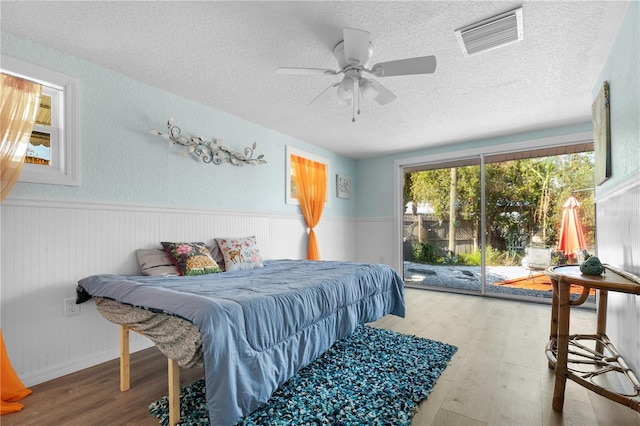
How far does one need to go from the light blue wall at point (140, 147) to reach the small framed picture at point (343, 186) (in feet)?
5.72

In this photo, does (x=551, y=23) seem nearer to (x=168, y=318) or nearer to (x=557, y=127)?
(x=557, y=127)

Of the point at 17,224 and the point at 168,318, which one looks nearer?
the point at 168,318

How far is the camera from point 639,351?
1720 millimetres

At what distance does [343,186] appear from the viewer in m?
5.34

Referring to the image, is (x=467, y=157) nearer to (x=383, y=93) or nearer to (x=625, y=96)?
(x=625, y=96)

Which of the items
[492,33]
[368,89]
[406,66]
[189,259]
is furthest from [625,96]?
[189,259]

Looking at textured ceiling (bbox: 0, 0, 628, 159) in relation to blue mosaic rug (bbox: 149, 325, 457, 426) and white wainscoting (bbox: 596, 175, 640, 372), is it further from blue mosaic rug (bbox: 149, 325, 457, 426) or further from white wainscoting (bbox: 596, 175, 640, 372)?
blue mosaic rug (bbox: 149, 325, 457, 426)

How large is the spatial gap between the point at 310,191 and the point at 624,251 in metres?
3.42

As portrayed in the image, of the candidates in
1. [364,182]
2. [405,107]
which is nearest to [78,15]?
[405,107]

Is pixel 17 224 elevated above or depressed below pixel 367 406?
above

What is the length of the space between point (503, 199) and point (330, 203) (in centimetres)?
Answer: 257

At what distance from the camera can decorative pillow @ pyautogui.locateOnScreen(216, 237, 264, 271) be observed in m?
2.91

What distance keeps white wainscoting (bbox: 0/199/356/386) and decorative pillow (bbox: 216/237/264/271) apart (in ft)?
1.55

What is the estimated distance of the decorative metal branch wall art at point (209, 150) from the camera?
9.28 feet
